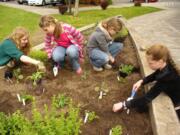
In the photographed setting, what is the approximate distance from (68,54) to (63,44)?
250mm

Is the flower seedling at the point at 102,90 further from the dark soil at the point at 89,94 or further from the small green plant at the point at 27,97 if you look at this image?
the small green plant at the point at 27,97

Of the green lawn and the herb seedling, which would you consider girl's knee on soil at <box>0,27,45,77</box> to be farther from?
the green lawn

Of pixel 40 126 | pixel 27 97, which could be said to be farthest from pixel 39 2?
pixel 40 126

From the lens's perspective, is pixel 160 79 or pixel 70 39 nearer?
pixel 160 79

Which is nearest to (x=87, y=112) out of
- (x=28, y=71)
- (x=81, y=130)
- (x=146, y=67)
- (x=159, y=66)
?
(x=81, y=130)

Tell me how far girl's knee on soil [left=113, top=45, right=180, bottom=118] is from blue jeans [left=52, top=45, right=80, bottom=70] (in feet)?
5.49

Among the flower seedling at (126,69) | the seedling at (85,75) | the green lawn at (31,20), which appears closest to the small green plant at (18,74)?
the seedling at (85,75)

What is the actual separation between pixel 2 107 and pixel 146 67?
2.24m

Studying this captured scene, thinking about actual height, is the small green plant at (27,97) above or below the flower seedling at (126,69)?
below

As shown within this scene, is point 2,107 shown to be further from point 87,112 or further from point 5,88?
point 87,112

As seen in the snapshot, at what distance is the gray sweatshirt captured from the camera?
593 cm

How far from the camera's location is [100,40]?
19.6 feet

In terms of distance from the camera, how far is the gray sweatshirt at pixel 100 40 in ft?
19.5

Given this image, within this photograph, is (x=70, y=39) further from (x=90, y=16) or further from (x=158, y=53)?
(x=90, y=16)
